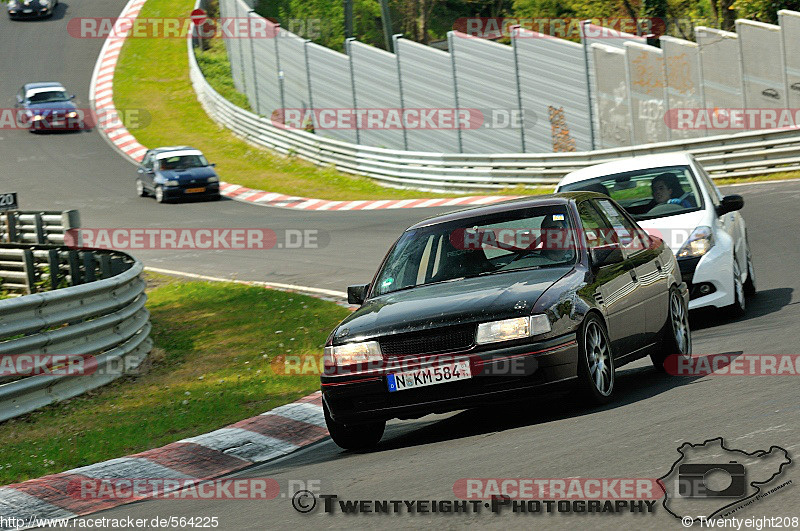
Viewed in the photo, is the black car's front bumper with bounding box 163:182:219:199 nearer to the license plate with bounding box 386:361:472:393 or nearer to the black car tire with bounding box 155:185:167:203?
the black car tire with bounding box 155:185:167:203

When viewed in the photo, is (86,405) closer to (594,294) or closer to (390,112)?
(594,294)

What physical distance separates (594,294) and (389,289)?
4.85 feet

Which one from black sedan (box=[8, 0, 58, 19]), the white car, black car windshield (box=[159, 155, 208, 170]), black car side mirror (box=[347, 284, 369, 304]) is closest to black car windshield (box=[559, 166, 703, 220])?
the white car

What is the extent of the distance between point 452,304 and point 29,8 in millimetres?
56753

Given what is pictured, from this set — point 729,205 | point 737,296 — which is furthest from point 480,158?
point 737,296

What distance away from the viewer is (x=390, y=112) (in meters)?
35.3

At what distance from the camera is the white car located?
11438 millimetres

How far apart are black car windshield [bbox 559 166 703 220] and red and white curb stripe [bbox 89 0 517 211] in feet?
45.7

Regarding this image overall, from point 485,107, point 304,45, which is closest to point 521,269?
point 485,107

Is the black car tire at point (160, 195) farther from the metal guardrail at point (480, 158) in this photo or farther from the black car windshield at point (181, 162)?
the metal guardrail at point (480, 158)

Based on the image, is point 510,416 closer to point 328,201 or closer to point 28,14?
point 328,201

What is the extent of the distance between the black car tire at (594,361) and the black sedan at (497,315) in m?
0.01

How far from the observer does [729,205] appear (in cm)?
1190

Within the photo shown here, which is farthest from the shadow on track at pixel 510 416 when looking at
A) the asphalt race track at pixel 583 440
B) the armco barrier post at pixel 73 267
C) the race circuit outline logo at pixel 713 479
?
the armco barrier post at pixel 73 267
